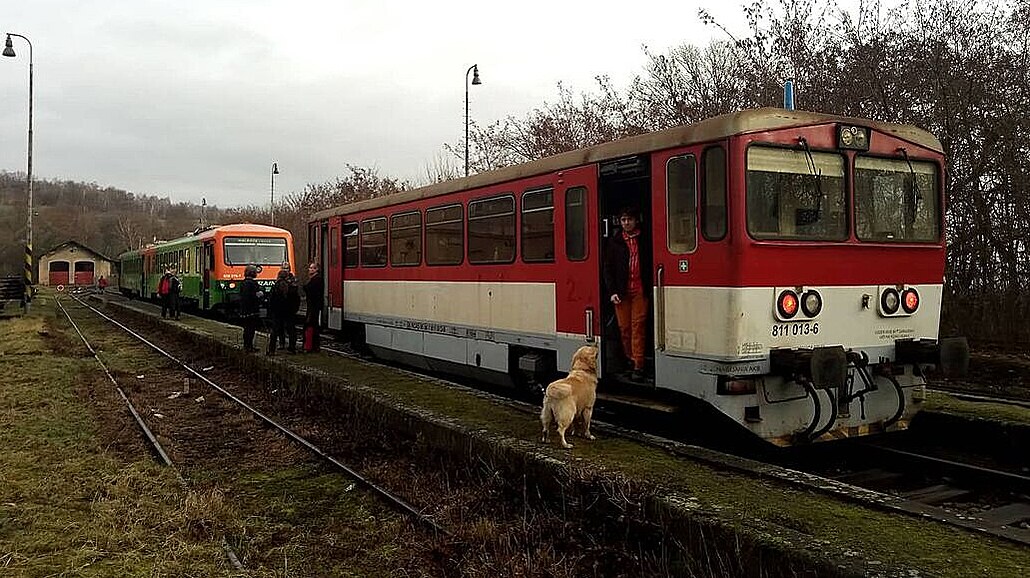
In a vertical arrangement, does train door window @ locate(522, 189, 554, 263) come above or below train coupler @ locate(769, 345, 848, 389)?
above

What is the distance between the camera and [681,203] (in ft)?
24.2

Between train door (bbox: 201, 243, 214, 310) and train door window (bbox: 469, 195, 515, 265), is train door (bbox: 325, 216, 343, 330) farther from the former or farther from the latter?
train door (bbox: 201, 243, 214, 310)

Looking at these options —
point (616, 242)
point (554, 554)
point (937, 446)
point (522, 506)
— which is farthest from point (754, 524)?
point (937, 446)

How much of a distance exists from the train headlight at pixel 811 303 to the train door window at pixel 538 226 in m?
2.94

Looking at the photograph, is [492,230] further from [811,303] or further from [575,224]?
[811,303]

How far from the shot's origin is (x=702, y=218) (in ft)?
23.4

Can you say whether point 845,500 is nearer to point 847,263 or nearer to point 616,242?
point 847,263

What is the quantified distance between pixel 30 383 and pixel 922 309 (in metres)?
12.6

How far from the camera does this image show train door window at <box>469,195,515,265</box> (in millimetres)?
10047

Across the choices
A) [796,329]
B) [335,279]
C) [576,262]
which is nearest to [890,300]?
[796,329]

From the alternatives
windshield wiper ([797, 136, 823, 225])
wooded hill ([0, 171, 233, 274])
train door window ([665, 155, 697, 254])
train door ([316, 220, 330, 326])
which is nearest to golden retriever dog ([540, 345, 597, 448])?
train door window ([665, 155, 697, 254])

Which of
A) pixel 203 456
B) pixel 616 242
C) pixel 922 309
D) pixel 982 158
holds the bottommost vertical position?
pixel 203 456

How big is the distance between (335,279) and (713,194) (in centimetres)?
1039

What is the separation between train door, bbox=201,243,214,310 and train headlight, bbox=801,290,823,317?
20.8m
